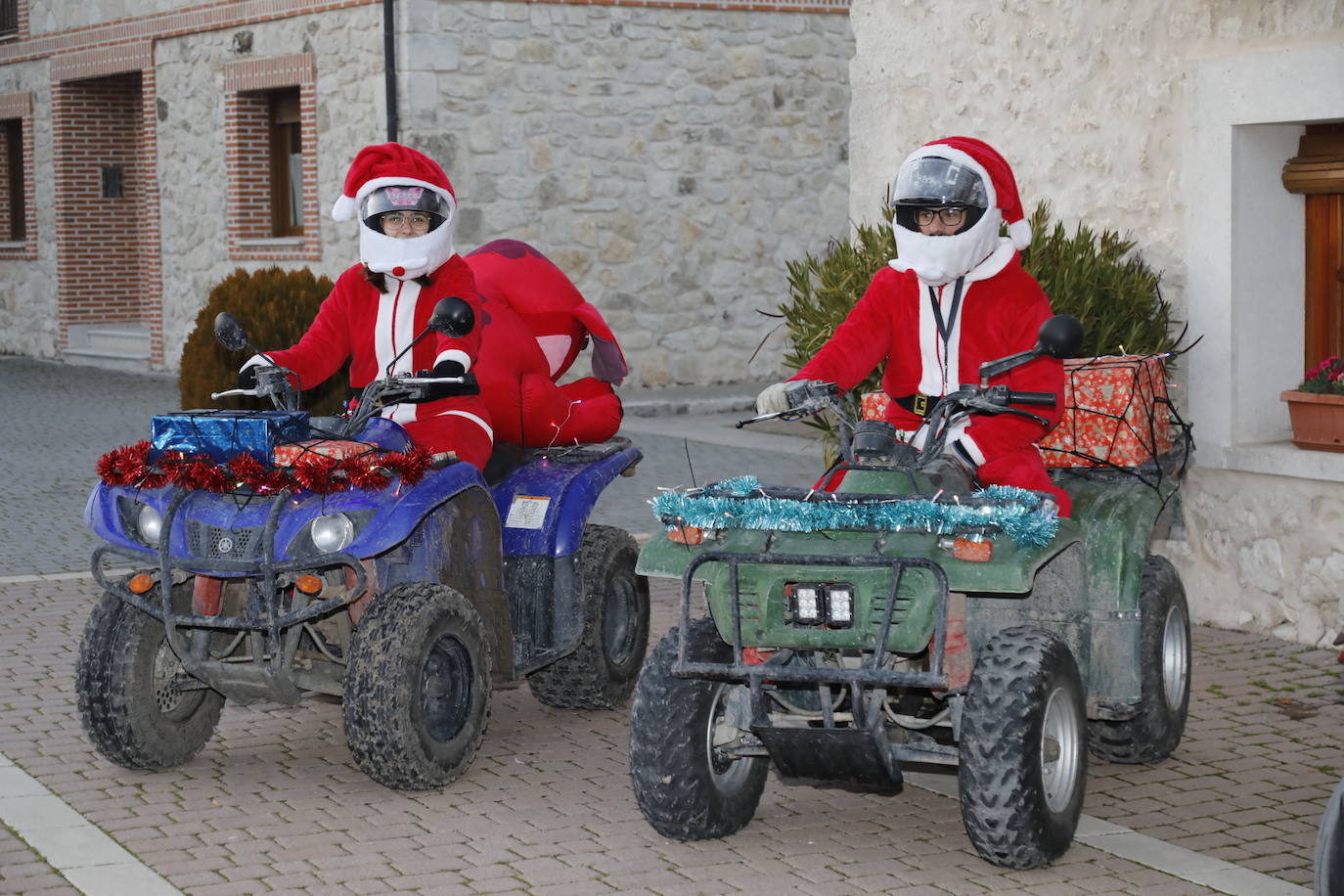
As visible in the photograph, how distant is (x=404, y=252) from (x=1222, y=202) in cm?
351

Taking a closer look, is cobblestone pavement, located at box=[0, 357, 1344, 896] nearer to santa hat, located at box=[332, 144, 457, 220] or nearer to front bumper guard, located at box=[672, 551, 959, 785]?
front bumper guard, located at box=[672, 551, 959, 785]

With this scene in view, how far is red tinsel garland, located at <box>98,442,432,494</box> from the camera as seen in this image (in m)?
5.53

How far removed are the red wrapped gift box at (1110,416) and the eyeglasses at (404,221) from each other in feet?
5.29

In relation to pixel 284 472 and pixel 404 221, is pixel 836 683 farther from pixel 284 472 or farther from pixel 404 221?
pixel 404 221

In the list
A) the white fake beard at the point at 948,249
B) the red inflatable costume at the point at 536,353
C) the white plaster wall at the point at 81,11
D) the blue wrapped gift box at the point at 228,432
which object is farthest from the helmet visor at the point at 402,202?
the white plaster wall at the point at 81,11

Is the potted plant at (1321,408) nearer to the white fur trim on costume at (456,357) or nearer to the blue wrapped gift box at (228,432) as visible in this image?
the white fur trim on costume at (456,357)

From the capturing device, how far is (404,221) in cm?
628

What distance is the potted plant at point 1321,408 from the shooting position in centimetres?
762

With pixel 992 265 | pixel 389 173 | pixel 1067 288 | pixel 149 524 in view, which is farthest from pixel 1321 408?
pixel 149 524

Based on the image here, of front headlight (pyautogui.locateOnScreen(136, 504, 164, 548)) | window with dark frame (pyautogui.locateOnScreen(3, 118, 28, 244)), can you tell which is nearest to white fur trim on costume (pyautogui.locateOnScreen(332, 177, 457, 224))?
front headlight (pyautogui.locateOnScreen(136, 504, 164, 548))

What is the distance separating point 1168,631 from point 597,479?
1915 mm

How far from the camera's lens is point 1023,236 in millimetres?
5840

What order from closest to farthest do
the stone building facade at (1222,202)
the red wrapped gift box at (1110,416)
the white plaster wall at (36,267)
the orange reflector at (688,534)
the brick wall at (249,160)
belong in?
the orange reflector at (688,534)
the red wrapped gift box at (1110,416)
the stone building facade at (1222,202)
the brick wall at (249,160)
the white plaster wall at (36,267)

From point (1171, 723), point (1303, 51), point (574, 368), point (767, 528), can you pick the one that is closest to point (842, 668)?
point (767, 528)
